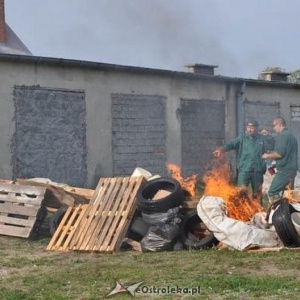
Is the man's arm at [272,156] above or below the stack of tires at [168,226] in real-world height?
above

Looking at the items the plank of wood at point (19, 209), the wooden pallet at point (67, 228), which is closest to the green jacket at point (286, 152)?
the wooden pallet at point (67, 228)

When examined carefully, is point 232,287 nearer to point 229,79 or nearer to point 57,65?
point 57,65

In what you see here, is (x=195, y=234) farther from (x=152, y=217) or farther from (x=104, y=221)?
(x=104, y=221)

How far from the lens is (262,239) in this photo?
374 inches

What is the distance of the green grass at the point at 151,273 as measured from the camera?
7.18 m

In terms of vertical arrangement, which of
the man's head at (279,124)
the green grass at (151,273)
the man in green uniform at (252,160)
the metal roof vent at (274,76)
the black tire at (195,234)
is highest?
the metal roof vent at (274,76)

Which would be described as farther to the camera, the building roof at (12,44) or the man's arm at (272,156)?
the building roof at (12,44)

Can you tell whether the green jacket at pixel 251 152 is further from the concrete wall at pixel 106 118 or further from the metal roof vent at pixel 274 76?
the metal roof vent at pixel 274 76

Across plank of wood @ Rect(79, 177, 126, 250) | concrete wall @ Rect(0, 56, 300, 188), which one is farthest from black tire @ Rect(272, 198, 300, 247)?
concrete wall @ Rect(0, 56, 300, 188)

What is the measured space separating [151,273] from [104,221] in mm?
2258

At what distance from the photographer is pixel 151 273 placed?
813 cm

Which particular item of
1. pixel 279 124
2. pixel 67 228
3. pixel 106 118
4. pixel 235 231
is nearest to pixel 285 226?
pixel 235 231

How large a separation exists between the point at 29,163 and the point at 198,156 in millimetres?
5937

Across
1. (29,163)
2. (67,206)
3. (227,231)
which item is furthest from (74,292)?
(29,163)
